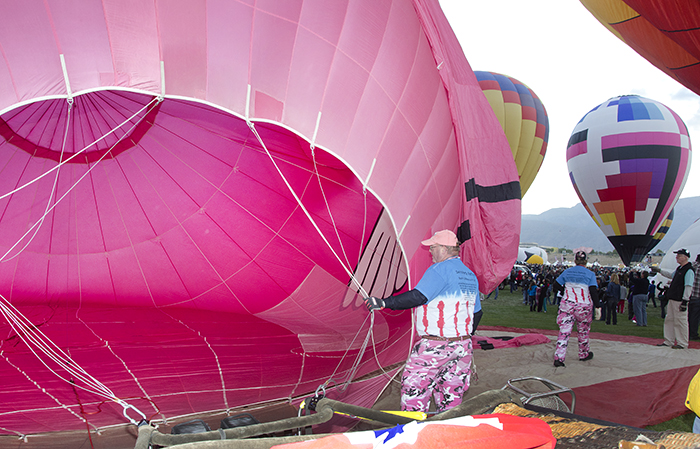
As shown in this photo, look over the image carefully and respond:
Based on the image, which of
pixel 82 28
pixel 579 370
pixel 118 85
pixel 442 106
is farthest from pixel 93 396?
pixel 579 370

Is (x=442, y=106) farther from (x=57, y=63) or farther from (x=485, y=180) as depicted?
(x=57, y=63)

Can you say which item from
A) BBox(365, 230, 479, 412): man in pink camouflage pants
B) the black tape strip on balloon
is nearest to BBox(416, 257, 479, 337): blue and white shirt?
BBox(365, 230, 479, 412): man in pink camouflage pants

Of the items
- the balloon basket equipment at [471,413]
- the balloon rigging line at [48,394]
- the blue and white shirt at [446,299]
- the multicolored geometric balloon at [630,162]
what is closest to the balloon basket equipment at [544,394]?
the balloon basket equipment at [471,413]

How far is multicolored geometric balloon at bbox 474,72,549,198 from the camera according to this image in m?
11.4

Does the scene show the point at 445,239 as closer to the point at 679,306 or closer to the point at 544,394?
the point at 544,394

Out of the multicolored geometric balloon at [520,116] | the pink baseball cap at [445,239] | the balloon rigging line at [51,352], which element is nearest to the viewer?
the pink baseball cap at [445,239]

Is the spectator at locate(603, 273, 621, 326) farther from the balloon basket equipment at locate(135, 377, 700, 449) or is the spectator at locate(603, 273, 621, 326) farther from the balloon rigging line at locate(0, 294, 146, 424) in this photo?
the balloon rigging line at locate(0, 294, 146, 424)

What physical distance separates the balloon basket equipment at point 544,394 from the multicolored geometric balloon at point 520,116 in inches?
348

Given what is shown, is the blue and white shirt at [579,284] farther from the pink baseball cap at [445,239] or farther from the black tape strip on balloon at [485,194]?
the pink baseball cap at [445,239]

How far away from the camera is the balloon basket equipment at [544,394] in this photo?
1700mm

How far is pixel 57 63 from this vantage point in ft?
6.87

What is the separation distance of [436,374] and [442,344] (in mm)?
174

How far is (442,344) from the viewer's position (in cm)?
251

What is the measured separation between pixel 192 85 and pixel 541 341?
200 inches
